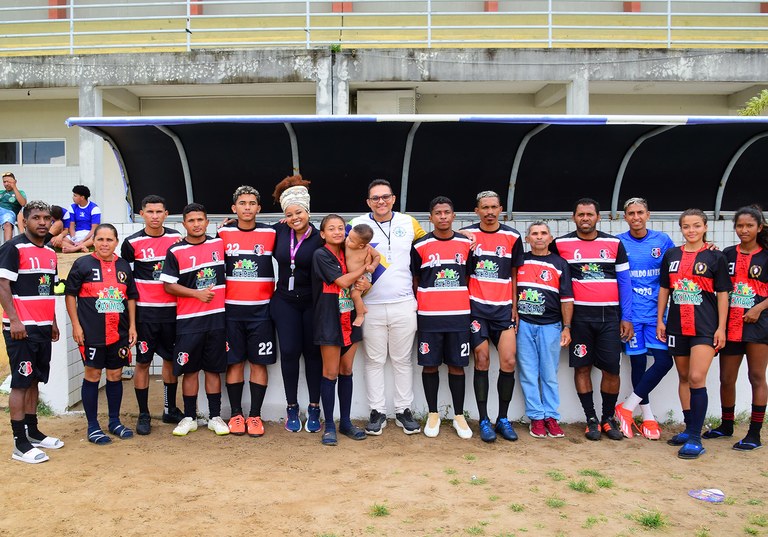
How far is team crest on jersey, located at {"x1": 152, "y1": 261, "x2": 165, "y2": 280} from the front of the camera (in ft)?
16.5

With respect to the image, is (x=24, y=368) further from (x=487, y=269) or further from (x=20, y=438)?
(x=487, y=269)

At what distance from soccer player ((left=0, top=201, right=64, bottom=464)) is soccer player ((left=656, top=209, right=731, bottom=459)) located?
15.6 feet

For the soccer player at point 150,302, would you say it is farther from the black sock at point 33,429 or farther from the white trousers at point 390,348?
the white trousers at point 390,348

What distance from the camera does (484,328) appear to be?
494 centimetres

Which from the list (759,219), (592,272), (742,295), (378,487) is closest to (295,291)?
(378,487)

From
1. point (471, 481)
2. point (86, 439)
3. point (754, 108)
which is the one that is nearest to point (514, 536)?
point (471, 481)

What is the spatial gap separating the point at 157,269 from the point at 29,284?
0.92m

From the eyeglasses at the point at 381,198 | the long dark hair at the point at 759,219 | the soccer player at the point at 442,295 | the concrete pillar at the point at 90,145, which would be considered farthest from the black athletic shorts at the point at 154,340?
the concrete pillar at the point at 90,145

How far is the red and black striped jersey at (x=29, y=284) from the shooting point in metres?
4.43

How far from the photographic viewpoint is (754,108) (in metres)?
8.77

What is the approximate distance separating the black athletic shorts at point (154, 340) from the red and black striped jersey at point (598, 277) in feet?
10.9

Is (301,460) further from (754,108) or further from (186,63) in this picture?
(186,63)

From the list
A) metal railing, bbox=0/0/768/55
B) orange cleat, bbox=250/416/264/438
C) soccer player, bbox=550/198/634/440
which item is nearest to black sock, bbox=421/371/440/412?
soccer player, bbox=550/198/634/440

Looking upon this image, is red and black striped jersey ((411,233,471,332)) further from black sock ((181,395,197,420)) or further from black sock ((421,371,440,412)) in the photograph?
black sock ((181,395,197,420))
